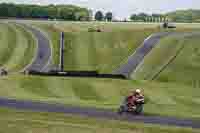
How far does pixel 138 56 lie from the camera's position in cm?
10131

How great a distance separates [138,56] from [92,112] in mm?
65888

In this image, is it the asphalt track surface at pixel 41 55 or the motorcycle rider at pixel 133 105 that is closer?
the motorcycle rider at pixel 133 105

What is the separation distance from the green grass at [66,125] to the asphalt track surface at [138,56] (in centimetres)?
5031

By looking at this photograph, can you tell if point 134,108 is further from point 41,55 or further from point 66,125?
point 41,55

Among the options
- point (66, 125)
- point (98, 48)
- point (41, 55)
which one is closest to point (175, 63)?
point (98, 48)

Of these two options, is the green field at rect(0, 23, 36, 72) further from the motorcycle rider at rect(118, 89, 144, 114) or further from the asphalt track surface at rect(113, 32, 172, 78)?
the motorcycle rider at rect(118, 89, 144, 114)

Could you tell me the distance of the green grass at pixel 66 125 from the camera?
2808cm

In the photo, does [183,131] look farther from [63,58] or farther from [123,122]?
[63,58]

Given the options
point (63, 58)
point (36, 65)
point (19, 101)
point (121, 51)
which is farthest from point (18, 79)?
point (121, 51)

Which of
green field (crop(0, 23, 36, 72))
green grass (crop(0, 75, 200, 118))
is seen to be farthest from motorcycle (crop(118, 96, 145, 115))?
green field (crop(0, 23, 36, 72))

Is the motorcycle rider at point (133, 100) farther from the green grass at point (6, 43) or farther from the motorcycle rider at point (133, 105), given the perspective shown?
the green grass at point (6, 43)

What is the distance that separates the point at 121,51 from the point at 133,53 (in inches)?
151

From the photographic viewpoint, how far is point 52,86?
6022 cm

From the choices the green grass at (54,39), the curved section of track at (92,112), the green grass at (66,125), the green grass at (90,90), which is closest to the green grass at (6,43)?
the green grass at (54,39)
